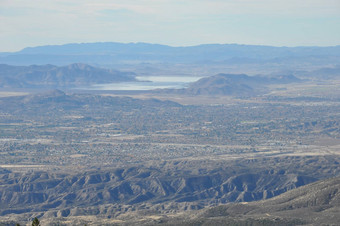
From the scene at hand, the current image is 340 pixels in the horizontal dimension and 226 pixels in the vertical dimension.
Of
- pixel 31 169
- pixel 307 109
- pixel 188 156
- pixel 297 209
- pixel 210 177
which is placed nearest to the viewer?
pixel 297 209

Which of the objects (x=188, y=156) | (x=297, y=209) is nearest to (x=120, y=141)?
(x=188, y=156)

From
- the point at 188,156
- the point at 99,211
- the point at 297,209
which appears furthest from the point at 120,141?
the point at 297,209

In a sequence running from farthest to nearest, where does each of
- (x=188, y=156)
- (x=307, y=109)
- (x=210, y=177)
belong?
1. (x=307, y=109)
2. (x=188, y=156)
3. (x=210, y=177)

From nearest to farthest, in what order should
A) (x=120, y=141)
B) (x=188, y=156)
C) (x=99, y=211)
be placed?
(x=99, y=211)
(x=188, y=156)
(x=120, y=141)

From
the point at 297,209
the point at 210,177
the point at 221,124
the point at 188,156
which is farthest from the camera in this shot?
the point at 221,124

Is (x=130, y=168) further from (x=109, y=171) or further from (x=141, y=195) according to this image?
(x=141, y=195)

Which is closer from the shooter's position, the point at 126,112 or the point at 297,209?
the point at 297,209

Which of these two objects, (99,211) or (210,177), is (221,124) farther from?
(99,211)

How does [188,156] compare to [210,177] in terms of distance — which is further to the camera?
[188,156]
